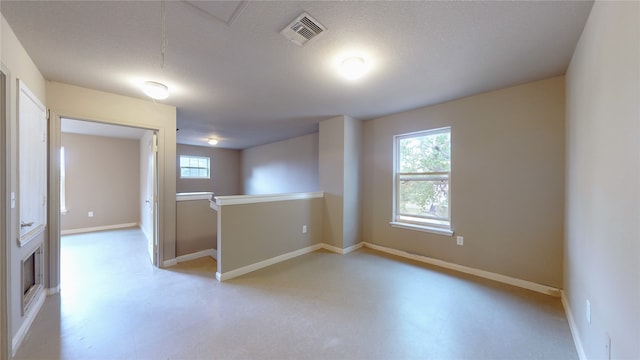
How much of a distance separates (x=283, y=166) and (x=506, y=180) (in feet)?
16.3

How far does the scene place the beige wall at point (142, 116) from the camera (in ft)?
8.95

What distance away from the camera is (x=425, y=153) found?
3701 mm

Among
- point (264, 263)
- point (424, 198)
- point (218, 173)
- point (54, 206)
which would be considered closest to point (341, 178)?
point (424, 198)

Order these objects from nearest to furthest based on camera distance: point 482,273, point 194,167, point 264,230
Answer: point 482,273 → point 264,230 → point 194,167

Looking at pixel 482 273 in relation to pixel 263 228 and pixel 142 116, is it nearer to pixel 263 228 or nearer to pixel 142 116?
pixel 263 228

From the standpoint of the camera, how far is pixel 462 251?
3.25 metres

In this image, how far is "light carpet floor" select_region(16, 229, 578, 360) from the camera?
1761mm

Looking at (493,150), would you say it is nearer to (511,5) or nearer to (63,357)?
(511,5)

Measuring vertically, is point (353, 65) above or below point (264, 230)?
above

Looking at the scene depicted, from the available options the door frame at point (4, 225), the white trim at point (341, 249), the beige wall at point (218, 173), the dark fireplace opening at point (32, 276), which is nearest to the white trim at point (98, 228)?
the beige wall at point (218, 173)

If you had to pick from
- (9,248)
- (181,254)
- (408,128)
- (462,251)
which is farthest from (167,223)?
(462,251)

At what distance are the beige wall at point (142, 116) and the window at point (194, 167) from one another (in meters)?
4.21

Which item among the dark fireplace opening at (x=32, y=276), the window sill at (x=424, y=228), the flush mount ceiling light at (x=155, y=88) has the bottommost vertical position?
the dark fireplace opening at (x=32, y=276)

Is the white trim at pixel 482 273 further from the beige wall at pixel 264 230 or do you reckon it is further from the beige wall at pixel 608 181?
the beige wall at pixel 264 230
